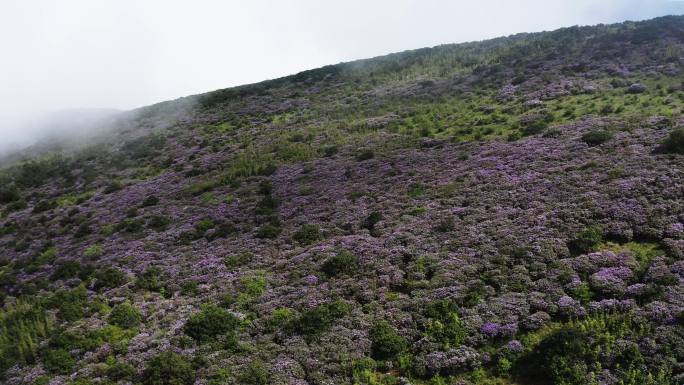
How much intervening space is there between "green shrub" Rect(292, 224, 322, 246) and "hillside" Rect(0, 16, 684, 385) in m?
0.16

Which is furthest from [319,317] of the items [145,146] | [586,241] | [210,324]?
[145,146]

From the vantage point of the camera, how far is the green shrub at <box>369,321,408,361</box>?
57.7ft

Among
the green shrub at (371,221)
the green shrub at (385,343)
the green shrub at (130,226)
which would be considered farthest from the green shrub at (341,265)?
the green shrub at (130,226)

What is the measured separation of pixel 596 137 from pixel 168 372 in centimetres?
3161

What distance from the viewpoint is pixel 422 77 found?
70188mm

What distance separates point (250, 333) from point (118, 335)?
6756 mm

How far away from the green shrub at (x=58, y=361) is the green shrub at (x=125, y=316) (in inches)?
102

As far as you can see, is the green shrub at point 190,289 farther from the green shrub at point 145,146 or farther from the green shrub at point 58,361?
the green shrub at point 145,146

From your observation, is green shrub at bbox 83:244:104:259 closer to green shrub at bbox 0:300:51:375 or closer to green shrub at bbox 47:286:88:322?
green shrub at bbox 47:286:88:322

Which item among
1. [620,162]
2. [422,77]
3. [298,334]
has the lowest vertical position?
[298,334]

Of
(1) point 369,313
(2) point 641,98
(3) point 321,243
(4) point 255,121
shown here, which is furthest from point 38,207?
(2) point 641,98

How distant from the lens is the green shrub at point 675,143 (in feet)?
89.2

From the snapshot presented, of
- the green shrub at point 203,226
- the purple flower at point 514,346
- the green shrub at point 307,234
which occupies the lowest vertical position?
the purple flower at point 514,346

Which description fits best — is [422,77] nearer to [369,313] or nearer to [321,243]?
[321,243]
